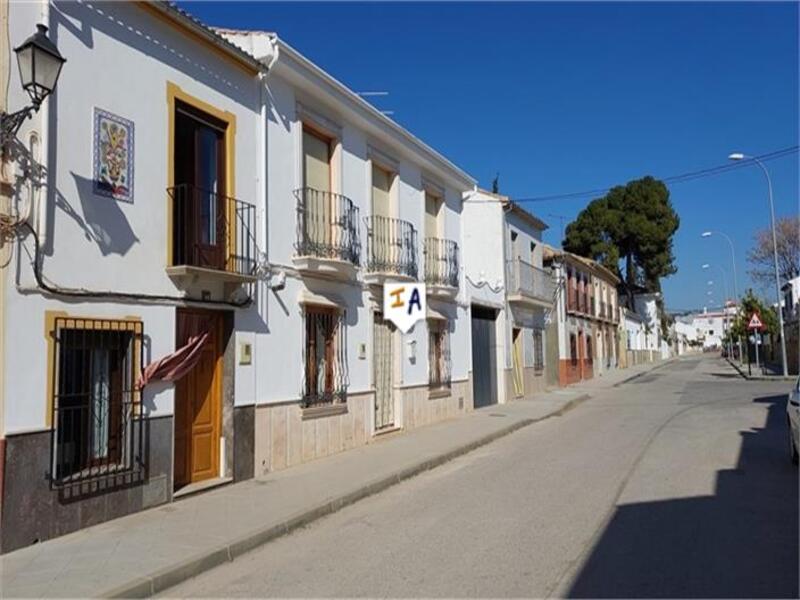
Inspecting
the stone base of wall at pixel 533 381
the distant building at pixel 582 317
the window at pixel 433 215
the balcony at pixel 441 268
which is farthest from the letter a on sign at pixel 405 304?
the distant building at pixel 582 317

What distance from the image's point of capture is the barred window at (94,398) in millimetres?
6984

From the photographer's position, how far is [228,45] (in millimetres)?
9461

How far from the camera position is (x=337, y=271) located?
11523mm

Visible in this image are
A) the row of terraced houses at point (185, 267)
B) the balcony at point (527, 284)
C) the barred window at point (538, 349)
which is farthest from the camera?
the barred window at point (538, 349)

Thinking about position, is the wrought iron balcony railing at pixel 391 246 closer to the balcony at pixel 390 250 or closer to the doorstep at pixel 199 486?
the balcony at pixel 390 250

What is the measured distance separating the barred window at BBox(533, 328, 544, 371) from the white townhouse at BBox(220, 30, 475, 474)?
9.11 metres

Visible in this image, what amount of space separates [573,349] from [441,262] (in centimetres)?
1732

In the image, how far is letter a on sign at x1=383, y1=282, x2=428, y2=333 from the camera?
10.6 meters

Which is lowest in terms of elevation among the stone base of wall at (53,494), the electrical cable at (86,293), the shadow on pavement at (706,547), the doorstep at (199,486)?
the shadow on pavement at (706,547)

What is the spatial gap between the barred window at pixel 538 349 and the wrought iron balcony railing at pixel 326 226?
1379 centimetres

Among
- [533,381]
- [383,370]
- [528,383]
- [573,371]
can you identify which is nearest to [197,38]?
[383,370]

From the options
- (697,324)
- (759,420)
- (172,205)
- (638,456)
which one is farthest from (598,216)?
(697,324)

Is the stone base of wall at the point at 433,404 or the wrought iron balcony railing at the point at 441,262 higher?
the wrought iron balcony railing at the point at 441,262

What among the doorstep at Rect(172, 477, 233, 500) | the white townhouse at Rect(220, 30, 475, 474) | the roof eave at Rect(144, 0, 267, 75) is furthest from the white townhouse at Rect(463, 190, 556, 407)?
the doorstep at Rect(172, 477, 233, 500)
